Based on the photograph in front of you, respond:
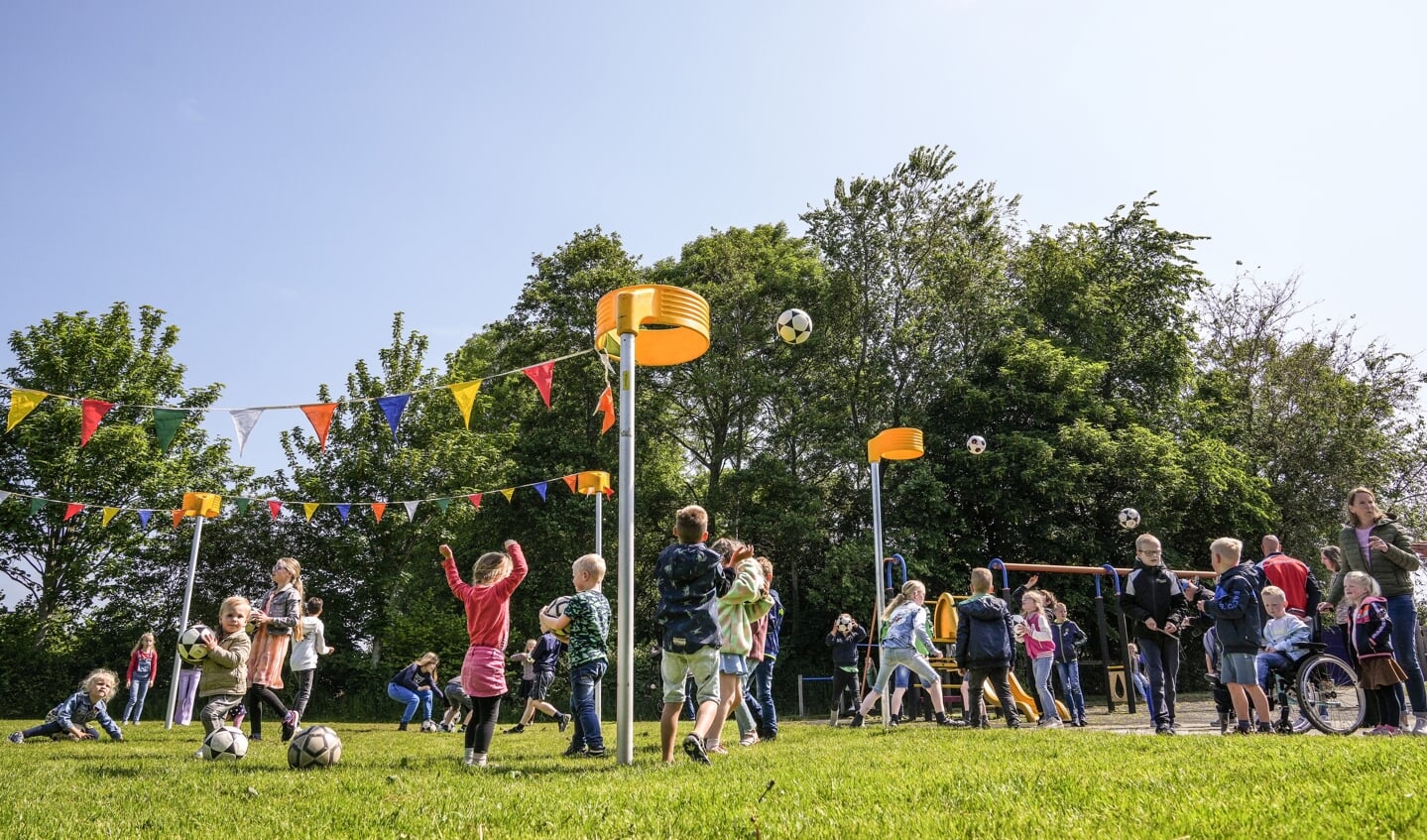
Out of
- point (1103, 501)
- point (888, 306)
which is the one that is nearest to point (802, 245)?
point (888, 306)

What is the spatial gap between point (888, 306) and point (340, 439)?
Answer: 1766 cm

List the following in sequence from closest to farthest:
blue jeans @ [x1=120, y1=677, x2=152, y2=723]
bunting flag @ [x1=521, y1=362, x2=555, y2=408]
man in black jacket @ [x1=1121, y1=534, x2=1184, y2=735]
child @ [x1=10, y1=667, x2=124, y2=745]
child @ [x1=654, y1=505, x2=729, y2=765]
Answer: child @ [x1=654, y1=505, x2=729, y2=765] < man in black jacket @ [x1=1121, y1=534, x2=1184, y2=735] < child @ [x1=10, y1=667, x2=124, y2=745] < bunting flag @ [x1=521, y1=362, x2=555, y2=408] < blue jeans @ [x1=120, y1=677, x2=152, y2=723]

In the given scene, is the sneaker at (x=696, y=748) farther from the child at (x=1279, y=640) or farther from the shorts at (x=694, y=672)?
the child at (x=1279, y=640)

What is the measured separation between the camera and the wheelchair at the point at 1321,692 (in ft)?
23.3

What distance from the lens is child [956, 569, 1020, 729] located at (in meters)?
9.17

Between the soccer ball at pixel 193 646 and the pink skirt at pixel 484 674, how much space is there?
2.38 metres

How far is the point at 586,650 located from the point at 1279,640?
607 centimetres

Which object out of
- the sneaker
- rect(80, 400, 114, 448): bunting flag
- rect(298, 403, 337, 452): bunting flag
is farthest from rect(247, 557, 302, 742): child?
rect(80, 400, 114, 448): bunting flag

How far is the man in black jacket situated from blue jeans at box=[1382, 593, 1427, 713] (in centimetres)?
151

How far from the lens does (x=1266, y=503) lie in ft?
82.8

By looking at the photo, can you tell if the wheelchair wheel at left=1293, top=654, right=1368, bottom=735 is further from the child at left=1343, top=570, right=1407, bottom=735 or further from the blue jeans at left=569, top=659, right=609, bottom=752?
the blue jeans at left=569, top=659, right=609, bottom=752

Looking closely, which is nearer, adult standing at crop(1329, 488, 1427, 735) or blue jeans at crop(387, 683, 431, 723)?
adult standing at crop(1329, 488, 1427, 735)

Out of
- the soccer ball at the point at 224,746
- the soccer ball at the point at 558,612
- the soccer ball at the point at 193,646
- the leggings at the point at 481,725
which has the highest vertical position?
the soccer ball at the point at 558,612

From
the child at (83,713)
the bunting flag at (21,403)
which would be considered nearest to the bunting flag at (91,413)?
the bunting flag at (21,403)
